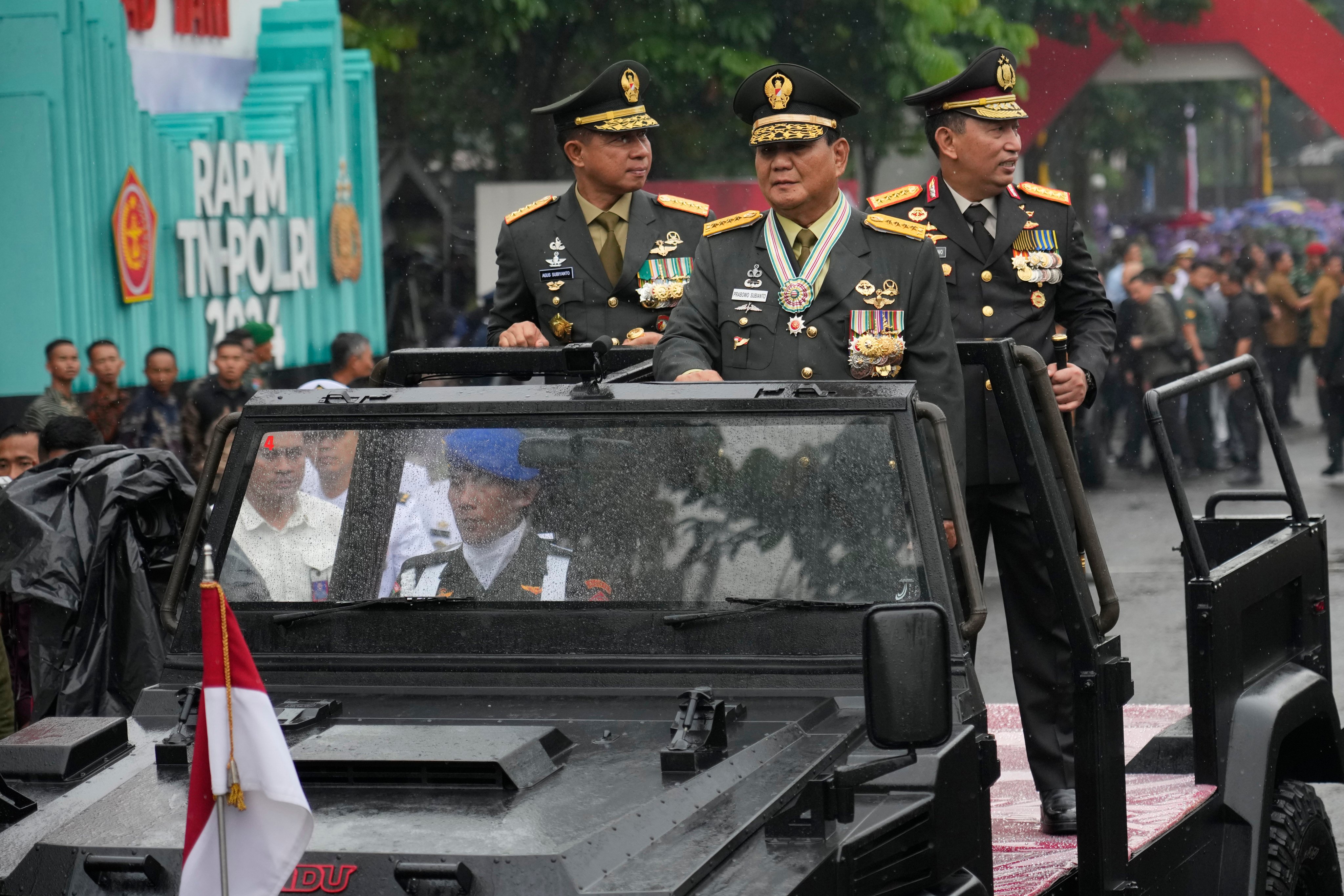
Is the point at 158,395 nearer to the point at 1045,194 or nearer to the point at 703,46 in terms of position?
the point at 1045,194

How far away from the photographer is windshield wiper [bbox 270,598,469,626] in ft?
12.7

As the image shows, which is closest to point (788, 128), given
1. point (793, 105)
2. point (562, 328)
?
point (793, 105)

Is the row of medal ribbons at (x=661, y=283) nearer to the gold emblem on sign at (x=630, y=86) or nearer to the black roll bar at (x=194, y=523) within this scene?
the gold emblem on sign at (x=630, y=86)

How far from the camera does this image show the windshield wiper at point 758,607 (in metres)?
3.72

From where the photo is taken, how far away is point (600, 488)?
389cm

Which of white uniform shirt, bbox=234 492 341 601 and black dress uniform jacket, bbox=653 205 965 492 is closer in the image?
white uniform shirt, bbox=234 492 341 601

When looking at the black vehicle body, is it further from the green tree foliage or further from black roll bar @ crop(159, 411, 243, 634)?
the green tree foliage

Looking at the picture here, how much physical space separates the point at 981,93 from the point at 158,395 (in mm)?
7011

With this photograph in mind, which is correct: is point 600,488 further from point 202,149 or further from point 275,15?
point 275,15

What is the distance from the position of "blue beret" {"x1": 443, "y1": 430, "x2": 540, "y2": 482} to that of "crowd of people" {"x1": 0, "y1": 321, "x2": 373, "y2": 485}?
574 centimetres

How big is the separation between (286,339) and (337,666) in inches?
499

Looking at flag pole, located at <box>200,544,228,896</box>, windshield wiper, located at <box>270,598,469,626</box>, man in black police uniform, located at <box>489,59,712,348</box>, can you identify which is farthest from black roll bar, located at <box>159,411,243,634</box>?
man in black police uniform, located at <box>489,59,712,348</box>

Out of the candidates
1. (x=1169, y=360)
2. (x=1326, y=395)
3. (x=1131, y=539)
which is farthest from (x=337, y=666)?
(x=1326, y=395)

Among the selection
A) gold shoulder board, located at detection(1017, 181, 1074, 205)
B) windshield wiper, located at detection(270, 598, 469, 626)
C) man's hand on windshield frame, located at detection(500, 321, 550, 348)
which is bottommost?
windshield wiper, located at detection(270, 598, 469, 626)
